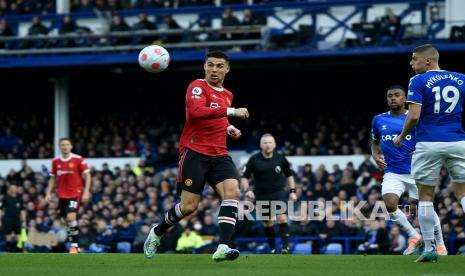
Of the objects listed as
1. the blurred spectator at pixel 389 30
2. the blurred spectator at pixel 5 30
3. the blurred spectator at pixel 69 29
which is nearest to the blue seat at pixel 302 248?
the blurred spectator at pixel 389 30

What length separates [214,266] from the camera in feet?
35.7

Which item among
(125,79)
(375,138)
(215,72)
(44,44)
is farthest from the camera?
(125,79)

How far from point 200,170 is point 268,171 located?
19.7 ft

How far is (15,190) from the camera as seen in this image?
79.3ft

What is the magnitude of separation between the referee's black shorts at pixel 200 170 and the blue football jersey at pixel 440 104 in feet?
7.33

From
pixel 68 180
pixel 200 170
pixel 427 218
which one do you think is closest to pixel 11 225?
pixel 68 180

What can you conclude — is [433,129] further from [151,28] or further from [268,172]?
[151,28]

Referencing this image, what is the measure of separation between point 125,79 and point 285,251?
16.6m

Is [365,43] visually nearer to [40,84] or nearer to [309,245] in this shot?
[309,245]

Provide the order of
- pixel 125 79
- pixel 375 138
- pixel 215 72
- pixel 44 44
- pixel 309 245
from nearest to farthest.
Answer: pixel 215 72 → pixel 375 138 → pixel 309 245 → pixel 44 44 → pixel 125 79

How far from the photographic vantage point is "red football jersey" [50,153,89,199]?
18.3 meters

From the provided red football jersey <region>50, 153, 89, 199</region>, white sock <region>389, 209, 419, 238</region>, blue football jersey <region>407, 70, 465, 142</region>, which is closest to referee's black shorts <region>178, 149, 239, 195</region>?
blue football jersey <region>407, 70, 465, 142</region>

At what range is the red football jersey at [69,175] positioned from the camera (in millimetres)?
18281

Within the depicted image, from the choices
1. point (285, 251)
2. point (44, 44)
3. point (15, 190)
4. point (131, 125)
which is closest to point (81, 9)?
point (44, 44)
